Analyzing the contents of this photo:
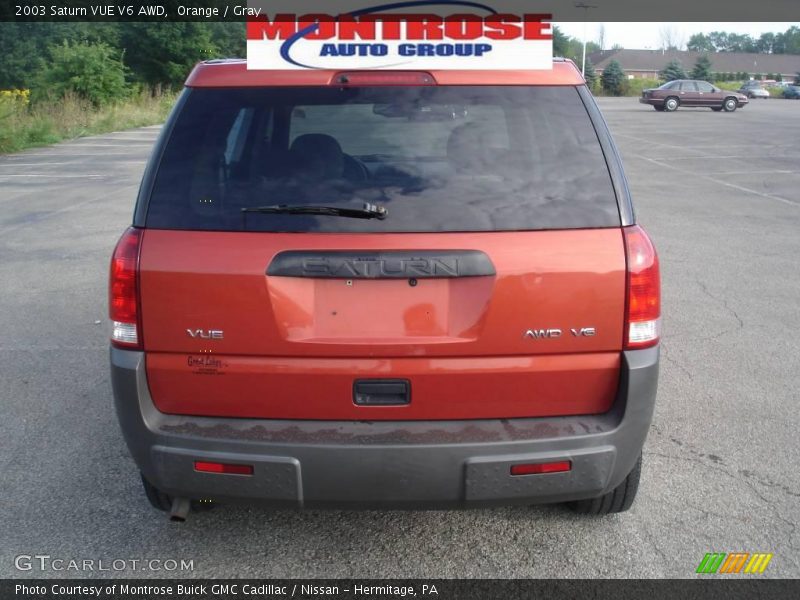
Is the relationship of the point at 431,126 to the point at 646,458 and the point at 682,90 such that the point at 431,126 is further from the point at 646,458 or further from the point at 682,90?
the point at 682,90

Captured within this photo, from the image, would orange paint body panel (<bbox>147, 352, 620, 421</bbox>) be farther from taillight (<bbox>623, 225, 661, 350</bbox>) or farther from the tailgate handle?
taillight (<bbox>623, 225, 661, 350</bbox>)

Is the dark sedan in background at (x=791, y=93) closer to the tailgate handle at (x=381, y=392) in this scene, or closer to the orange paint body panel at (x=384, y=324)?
the orange paint body panel at (x=384, y=324)

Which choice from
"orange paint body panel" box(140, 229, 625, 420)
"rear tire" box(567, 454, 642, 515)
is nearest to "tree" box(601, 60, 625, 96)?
"rear tire" box(567, 454, 642, 515)

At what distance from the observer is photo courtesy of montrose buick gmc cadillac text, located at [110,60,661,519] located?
2.69 metres

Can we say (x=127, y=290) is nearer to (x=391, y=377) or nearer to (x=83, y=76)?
(x=391, y=377)

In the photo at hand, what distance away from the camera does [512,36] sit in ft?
9.60

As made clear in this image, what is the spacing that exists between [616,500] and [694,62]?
4713 inches

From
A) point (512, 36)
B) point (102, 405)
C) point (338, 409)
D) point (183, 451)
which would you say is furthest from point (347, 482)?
point (102, 405)

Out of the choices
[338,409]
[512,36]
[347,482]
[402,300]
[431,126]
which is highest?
[512,36]

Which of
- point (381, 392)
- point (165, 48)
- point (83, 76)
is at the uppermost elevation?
point (165, 48)

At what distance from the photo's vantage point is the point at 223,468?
2.73 m

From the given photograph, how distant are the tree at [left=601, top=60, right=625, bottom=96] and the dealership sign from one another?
73669 mm

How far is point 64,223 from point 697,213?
9.30 meters

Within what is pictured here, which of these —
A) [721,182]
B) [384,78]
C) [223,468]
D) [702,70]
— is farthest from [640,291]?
[702,70]
